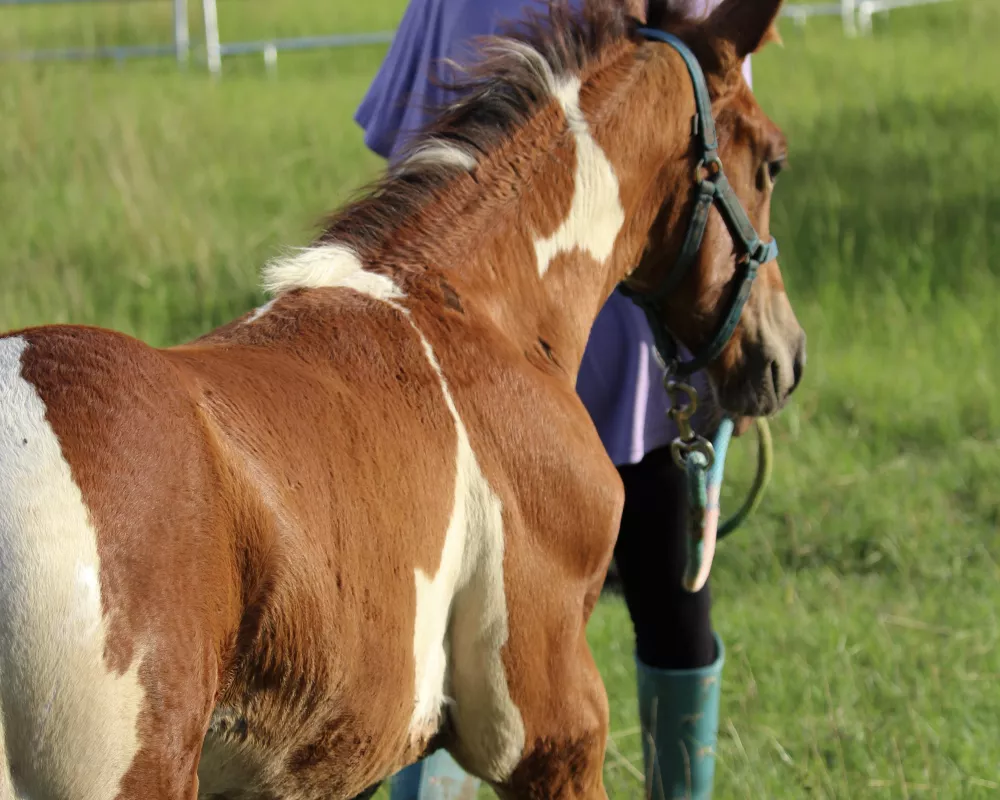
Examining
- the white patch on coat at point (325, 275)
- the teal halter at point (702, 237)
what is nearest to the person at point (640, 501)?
the teal halter at point (702, 237)

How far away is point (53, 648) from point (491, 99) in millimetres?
1256

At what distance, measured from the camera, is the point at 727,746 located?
3148 mm

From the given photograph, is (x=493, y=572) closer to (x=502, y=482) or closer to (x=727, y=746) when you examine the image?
(x=502, y=482)

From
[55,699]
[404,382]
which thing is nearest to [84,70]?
[404,382]

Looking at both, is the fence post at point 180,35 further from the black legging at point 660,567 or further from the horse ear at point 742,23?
the horse ear at point 742,23

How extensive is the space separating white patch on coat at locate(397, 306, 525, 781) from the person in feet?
2.40

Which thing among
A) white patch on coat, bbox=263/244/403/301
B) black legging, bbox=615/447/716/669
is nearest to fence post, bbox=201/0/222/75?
black legging, bbox=615/447/716/669

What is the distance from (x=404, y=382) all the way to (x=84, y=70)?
6.94 meters

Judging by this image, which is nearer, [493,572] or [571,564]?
[493,572]

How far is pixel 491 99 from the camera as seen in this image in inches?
85.7

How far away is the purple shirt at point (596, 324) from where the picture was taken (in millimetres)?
2486

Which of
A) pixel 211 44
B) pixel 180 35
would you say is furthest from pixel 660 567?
pixel 180 35

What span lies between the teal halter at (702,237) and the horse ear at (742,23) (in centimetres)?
8

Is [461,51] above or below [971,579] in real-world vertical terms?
above
